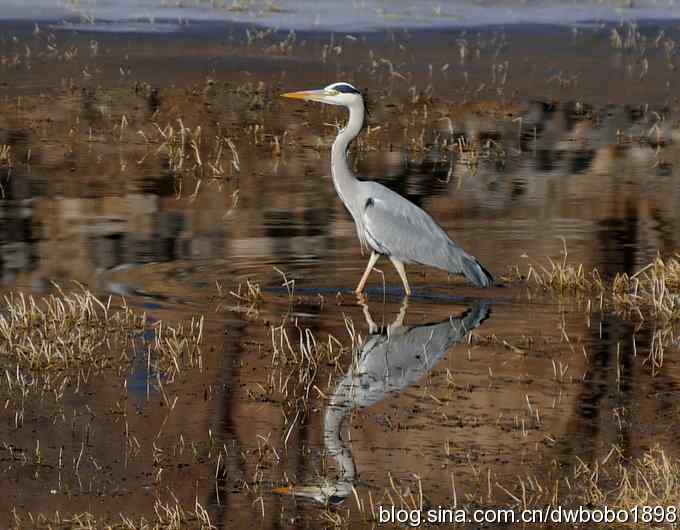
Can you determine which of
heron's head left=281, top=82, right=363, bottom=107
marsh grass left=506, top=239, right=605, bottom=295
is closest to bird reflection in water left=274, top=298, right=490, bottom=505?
marsh grass left=506, top=239, right=605, bottom=295

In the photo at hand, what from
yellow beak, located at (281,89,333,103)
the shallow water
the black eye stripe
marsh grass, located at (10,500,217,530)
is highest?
the black eye stripe

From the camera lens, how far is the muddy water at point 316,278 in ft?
21.6

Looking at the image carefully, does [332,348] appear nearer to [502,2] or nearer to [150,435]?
[150,435]

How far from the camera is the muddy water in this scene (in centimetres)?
659

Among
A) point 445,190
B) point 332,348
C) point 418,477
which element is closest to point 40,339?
point 332,348

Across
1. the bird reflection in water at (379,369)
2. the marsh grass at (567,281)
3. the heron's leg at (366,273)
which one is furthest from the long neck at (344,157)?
the marsh grass at (567,281)

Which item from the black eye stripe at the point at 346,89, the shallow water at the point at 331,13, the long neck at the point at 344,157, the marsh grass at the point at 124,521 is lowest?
the shallow water at the point at 331,13

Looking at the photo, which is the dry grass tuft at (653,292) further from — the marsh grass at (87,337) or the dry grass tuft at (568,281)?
the marsh grass at (87,337)

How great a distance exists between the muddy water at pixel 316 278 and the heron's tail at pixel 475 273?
0.11m

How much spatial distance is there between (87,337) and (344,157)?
2.97 meters

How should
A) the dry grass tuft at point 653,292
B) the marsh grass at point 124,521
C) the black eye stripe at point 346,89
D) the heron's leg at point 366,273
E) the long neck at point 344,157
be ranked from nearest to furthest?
the marsh grass at point 124,521 < the dry grass tuft at point 653,292 < the heron's leg at point 366,273 < the long neck at point 344,157 < the black eye stripe at point 346,89

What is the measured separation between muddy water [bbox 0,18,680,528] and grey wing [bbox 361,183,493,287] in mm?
249

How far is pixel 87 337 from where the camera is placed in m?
8.48

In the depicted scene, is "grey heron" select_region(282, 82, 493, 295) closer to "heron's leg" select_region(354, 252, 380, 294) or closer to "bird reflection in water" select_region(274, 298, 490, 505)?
"heron's leg" select_region(354, 252, 380, 294)
